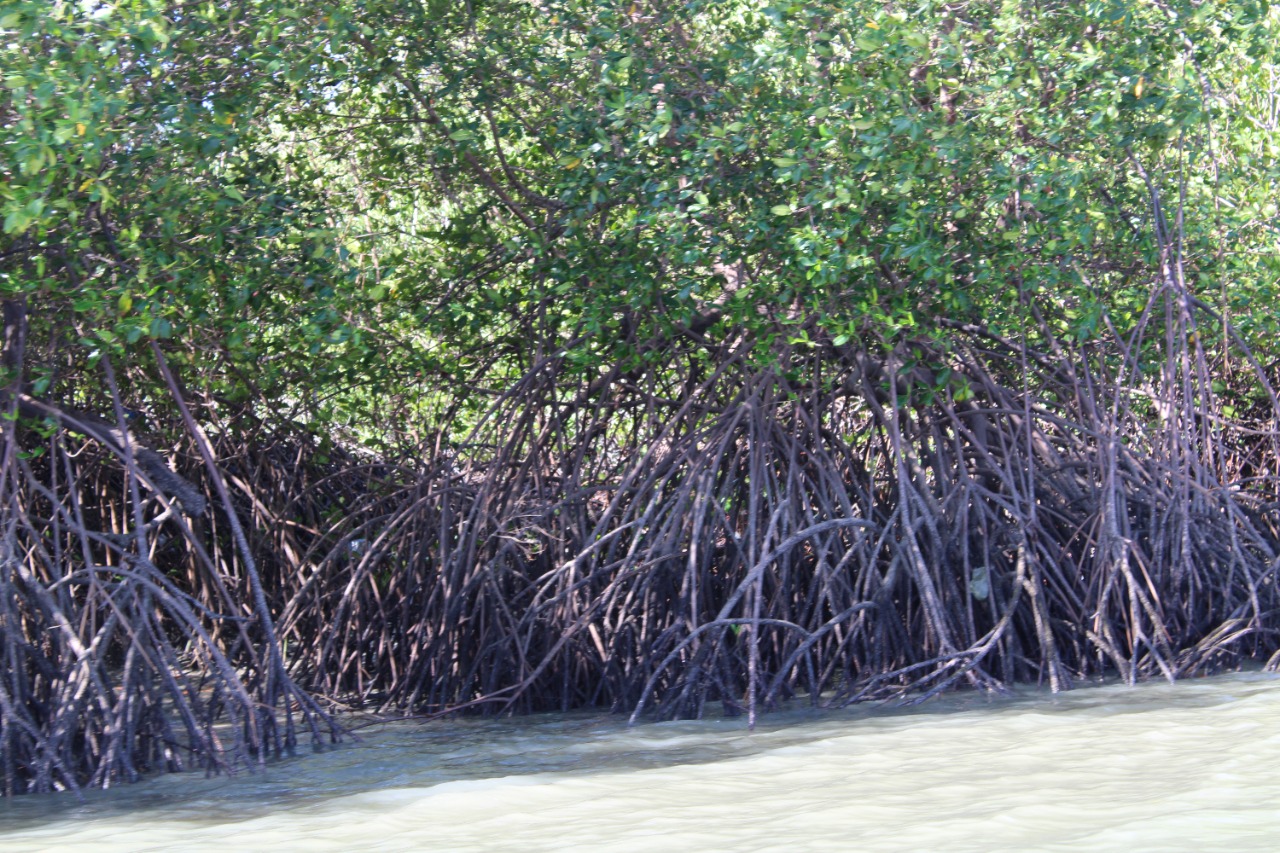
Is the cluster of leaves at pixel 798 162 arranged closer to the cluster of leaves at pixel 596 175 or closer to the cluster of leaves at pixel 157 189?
the cluster of leaves at pixel 596 175

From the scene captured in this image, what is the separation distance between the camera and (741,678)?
5.43m

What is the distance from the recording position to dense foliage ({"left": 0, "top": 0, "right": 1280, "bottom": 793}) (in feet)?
15.2

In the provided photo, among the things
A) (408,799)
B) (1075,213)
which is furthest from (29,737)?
(1075,213)

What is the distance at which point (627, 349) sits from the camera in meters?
5.78

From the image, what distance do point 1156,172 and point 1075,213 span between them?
1071 millimetres

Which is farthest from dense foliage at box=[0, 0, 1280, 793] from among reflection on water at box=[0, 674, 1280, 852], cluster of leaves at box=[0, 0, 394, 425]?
reflection on water at box=[0, 674, 1280, 852]

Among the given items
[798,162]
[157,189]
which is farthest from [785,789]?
[157,189]

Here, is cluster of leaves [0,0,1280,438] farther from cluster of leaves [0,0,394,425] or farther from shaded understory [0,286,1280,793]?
shaded understory [0,286,1280,793]

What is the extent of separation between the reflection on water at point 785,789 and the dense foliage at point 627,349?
35cm

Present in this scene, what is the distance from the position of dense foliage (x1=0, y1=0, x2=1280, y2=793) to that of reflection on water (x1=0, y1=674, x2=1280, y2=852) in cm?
35

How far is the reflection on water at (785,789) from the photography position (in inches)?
124

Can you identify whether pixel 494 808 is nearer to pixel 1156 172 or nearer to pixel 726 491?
pixel 726 491

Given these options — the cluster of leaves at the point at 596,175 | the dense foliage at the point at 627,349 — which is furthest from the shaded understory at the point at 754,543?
the cluster of leaves at the point at 596,175

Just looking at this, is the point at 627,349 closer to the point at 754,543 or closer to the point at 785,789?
the point at 754,543
